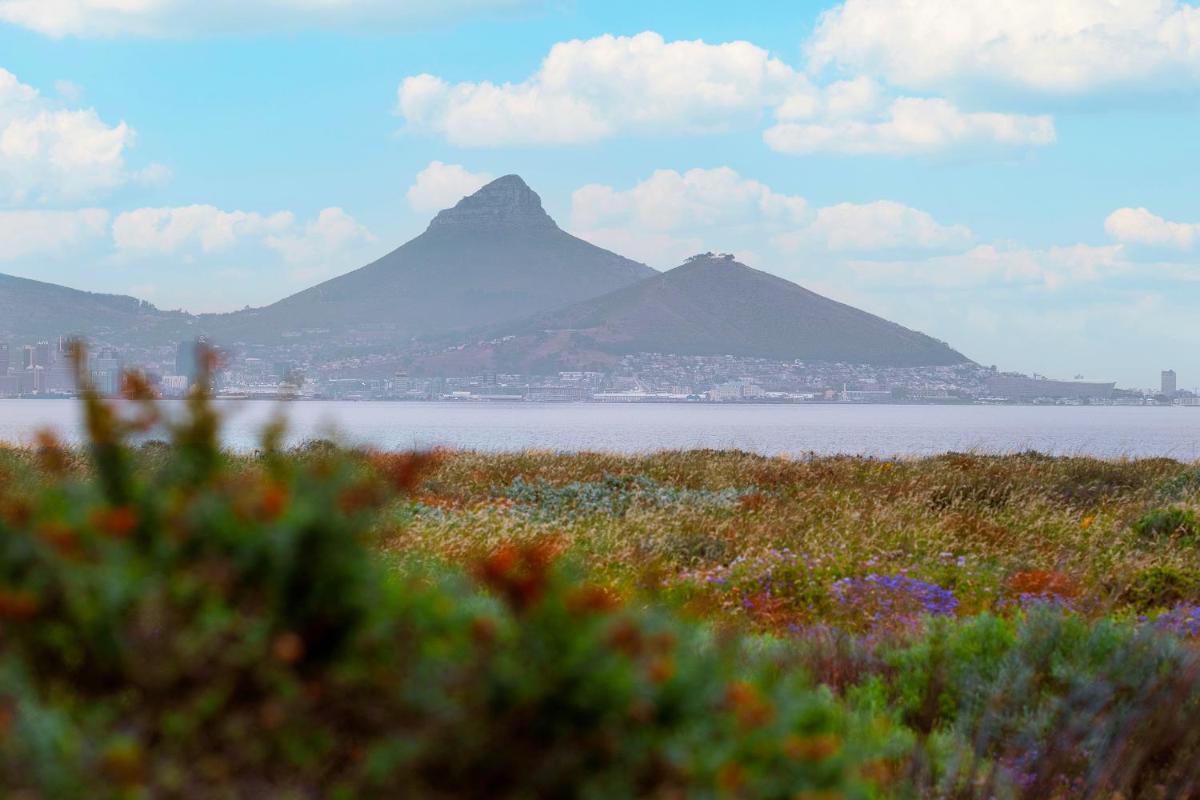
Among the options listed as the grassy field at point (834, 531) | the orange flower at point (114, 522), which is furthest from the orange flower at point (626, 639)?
the grassy field at point (834, 531)

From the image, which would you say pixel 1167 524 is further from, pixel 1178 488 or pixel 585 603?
pixel 585 603

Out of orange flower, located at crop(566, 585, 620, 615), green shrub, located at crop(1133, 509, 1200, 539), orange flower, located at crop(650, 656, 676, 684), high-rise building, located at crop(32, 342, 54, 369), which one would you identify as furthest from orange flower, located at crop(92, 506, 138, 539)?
high-rise building, located at crop(32, 342, 54, 369)

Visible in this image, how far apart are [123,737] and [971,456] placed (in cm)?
2596

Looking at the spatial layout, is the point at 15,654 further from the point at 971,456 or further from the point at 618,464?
the point at 971,456

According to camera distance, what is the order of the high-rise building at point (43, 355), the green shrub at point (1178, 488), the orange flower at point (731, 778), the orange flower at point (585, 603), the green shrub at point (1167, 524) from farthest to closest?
the high-rise building at point (43, 355) → the green shrub at point (1178, 488) → the green shrub at point (1167, 524) → the orange flower at point (585, 603) → the orange flower at point (731, 778)

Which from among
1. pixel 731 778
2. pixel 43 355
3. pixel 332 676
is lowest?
pixel 731 778

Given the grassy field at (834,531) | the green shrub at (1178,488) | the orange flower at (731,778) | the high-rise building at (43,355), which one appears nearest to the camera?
the orange flower at (731,778)

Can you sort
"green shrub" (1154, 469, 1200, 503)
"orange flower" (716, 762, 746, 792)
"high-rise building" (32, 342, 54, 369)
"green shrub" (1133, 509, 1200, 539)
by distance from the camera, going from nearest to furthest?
"orange flower" (716, 762, 746, 792), "green shrub" (1133, 509, 1200, 539), "green shrub" (1154, 469, 1200, 503), "high-rise building" (32, 342, 54, 369)

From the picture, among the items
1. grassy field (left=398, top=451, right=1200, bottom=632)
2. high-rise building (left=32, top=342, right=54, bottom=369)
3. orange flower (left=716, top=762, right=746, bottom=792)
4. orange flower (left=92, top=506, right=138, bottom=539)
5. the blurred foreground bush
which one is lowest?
grassy field (left=398, top=451, right=1200, bottom=632)

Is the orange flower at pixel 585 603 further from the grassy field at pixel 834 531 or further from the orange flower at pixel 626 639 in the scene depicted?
the grassy field at pixel 834 531

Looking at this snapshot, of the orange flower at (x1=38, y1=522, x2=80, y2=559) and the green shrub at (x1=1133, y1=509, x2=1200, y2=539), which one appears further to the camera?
the green shrub at (x1=1133, y1=509, x2=1200, y2=539)

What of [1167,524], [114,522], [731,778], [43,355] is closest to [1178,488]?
[1167,524]

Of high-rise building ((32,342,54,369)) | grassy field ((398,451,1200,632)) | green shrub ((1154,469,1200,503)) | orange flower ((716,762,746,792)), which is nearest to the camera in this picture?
orange flower ((716,762,746,792))

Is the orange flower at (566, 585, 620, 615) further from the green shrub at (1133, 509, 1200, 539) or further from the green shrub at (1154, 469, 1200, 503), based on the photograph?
the green shrub at (1154, 469, 1200, 503)
